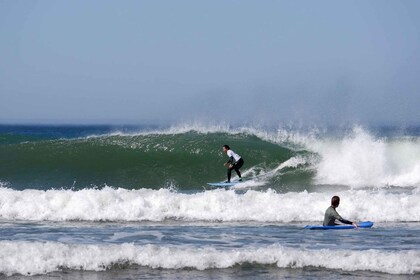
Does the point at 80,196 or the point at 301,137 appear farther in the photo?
the point at 301,137

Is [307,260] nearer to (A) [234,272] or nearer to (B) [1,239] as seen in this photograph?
(A) [234,272]

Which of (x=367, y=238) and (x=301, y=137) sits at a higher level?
(x=301, y=137)

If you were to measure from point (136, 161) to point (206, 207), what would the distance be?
1003cm

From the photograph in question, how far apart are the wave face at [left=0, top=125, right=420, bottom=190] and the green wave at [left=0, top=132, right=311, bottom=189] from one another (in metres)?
0.03

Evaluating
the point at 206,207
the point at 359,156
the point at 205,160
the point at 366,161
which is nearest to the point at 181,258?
the point at 206,207

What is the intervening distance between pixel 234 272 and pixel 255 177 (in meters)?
13.8

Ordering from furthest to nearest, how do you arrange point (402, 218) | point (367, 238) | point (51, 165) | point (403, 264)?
point (51, 165)
point (402, 218)
point (367, 238)
point (403, 264)

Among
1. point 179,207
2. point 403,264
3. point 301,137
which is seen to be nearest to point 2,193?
point 179,207

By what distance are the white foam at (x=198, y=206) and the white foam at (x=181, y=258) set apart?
16.6 feet

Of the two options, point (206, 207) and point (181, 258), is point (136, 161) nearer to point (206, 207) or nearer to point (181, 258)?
point (206, 207)

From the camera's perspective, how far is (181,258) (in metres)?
11.8

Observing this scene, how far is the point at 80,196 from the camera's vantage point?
18312mm

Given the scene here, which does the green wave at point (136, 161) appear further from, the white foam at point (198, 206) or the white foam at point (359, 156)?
the white foam at point (198, 206)

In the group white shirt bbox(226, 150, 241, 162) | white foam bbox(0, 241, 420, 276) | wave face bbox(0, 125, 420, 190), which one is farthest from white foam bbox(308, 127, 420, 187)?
white foam bbox(0, 241, 420, 276)
